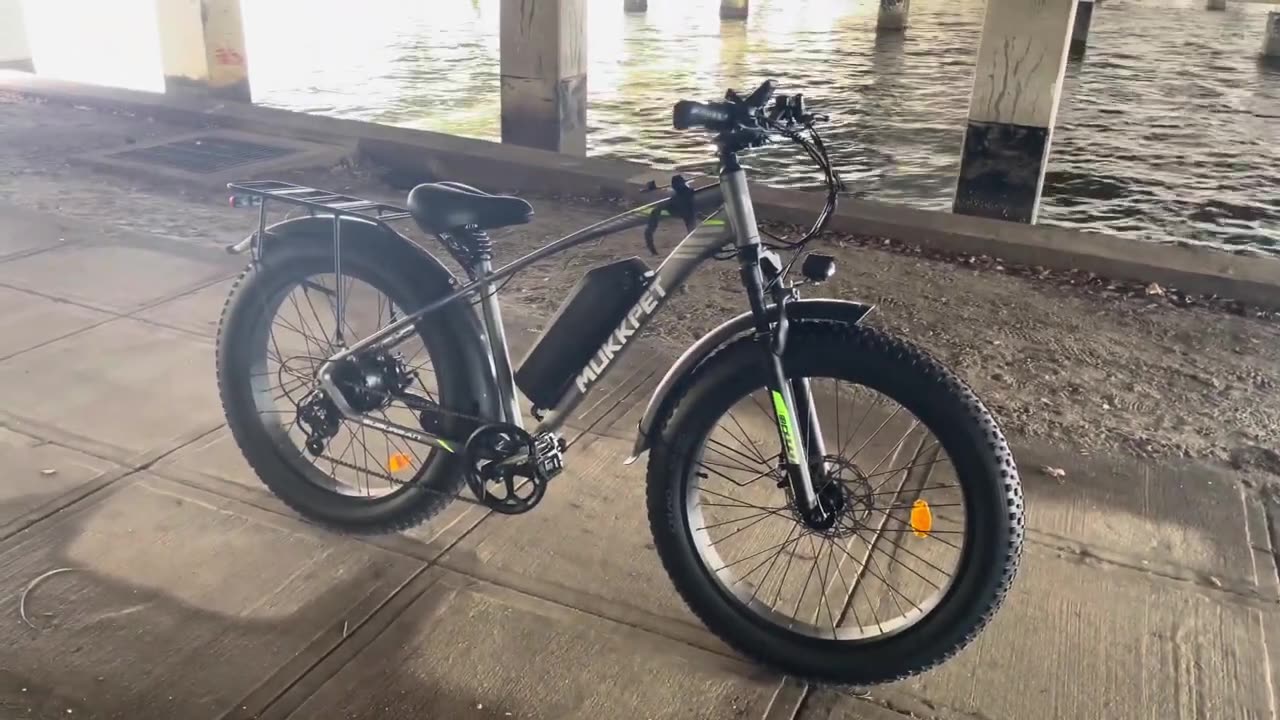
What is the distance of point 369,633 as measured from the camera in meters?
2.80

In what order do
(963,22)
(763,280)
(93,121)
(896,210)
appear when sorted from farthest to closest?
(963,22) < (93,121) < (896,210) < (763,280)

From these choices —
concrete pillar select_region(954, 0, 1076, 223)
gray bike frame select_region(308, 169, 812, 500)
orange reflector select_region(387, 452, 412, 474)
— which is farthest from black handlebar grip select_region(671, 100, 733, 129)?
concrete pillar select_region(954, 0, 1076, 223)

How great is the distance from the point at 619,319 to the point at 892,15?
23.1 m

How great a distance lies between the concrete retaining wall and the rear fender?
13.3 ft

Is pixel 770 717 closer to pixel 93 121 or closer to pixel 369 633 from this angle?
pixel 369 633

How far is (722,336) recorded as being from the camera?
2.60 metres

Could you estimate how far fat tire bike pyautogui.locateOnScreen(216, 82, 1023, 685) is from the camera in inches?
95.0

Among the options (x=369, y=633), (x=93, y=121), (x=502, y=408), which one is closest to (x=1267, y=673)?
(x=502, y=408)

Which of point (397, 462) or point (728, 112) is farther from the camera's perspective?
point (397, 462)

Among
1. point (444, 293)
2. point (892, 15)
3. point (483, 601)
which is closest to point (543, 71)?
point (444, 293)

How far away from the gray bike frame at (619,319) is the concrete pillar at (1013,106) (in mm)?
6155

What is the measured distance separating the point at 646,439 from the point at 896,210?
4573mm

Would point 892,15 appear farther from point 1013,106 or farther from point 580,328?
point 580,328

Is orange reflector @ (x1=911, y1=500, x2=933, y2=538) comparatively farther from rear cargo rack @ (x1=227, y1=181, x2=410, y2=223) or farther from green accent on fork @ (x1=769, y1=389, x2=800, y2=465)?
rear cargo rack @ (x1=227, y1=181, x2=410, y2=223)
